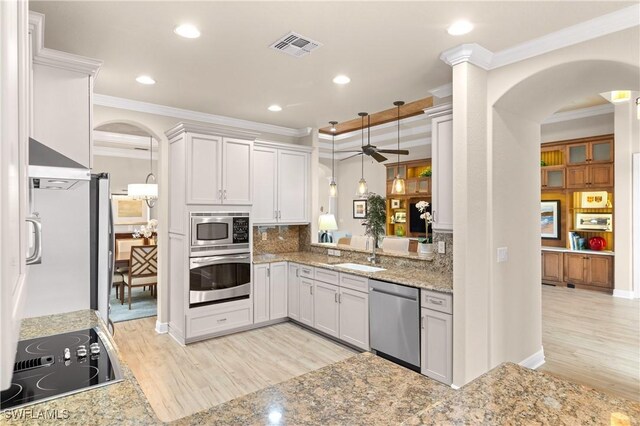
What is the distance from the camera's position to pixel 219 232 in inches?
173

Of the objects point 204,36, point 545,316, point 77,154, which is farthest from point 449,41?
point 545,316

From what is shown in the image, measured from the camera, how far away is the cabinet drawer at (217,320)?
4.18 meters

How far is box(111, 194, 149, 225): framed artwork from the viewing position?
8.62 m

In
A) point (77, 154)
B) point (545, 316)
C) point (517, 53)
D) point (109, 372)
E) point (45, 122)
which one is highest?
point (517, 53)

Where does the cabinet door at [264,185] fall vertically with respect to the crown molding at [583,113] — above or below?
below

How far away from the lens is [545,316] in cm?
514

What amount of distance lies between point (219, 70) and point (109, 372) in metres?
2.71

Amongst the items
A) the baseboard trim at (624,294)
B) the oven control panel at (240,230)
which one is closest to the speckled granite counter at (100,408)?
the oven control panel at (240,230)

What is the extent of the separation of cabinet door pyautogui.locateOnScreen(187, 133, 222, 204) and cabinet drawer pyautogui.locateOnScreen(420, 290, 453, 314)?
2586 millimetres

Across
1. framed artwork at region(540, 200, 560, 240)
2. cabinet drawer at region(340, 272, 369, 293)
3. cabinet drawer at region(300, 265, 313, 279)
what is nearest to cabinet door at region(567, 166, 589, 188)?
framed artwork at region(540, 200, 560, 240)

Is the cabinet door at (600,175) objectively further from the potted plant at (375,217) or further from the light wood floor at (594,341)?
the potted plant at (375,217)

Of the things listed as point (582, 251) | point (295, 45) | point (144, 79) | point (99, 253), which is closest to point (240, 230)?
point (144, 79)

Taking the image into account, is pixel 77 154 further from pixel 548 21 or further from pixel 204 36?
pixel 548 21

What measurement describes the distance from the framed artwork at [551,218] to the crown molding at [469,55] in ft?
17.1
